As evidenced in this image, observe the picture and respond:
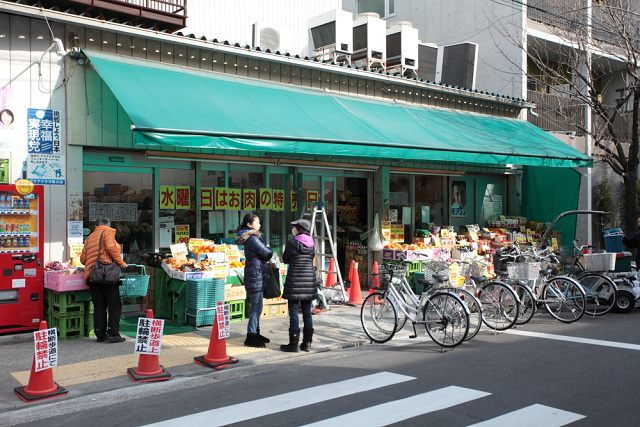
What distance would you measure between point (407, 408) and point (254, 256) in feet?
11.4

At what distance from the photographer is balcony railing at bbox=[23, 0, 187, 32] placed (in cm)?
1139

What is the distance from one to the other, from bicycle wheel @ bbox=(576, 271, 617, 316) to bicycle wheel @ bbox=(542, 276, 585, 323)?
2.79 feet

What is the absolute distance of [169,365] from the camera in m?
7.34

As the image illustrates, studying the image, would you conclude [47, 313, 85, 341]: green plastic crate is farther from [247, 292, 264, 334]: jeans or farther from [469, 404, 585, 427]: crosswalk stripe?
[469, 404, 585, 427]: crosswalk stripe

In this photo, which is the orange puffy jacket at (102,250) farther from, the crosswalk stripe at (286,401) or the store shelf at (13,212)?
the crosswalk stripe at (286,401)

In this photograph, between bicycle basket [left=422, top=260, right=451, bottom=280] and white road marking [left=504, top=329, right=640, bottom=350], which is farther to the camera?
bicycle basket [left=422, top=260, right=451, bottom=280]

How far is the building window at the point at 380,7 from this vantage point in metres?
22.5

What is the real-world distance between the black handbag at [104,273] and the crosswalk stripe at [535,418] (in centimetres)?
553

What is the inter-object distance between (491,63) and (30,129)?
14.5 m

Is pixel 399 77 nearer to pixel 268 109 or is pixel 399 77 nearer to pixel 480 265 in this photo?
pixel 268 109

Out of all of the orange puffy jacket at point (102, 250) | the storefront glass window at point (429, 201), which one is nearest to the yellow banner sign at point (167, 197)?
the orange puffy jacket at point (102, 250)

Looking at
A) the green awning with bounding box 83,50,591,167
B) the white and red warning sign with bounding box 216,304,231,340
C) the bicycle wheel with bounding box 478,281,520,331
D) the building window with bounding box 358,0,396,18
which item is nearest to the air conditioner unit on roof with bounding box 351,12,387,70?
the green awning with bounding box 83,50,591,167

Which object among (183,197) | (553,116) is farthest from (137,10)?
(553,116)

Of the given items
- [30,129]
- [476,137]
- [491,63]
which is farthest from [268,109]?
[491,63]
